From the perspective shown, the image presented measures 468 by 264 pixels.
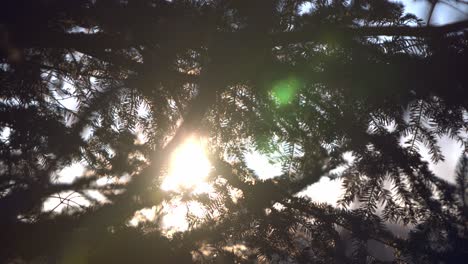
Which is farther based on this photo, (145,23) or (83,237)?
(145,23)

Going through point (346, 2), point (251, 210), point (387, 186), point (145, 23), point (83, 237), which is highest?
point (346, 2)

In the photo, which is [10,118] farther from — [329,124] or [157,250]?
[329,124]

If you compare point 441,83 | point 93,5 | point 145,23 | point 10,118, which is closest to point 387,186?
point 441,83

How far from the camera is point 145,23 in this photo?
168cm

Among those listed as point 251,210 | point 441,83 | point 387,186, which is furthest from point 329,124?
point 251,210

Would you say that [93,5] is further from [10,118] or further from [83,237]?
[83,237]

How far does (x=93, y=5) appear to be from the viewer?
5.61 ft

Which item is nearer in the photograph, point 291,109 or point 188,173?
point 188,173

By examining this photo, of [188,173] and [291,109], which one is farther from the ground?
[291,109]

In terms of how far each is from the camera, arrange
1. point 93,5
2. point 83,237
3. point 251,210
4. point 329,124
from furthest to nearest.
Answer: point 329,124, point 93,5, point 251,210, point 83,237

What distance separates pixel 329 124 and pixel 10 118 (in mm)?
1823

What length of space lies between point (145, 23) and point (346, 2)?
0.97m

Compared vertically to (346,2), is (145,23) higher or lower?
lower

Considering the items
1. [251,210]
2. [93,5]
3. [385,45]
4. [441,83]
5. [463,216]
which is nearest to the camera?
[251,210]
